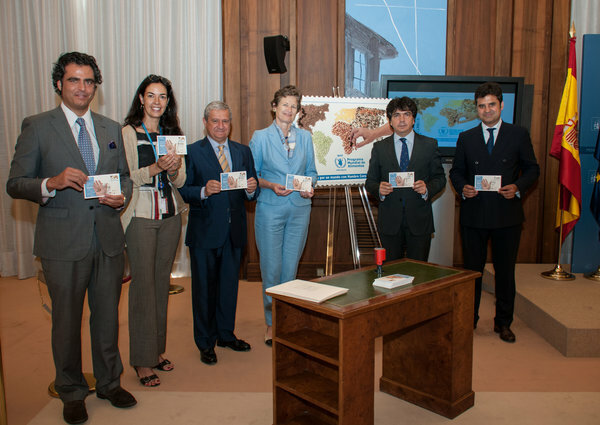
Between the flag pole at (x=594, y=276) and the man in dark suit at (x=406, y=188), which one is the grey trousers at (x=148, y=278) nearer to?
the man in dark suit at (x=406, y=188)

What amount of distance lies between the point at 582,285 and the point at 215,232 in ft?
11.2

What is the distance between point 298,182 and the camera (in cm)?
326

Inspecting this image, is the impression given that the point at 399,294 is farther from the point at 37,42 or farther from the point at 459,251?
the point at 37,42

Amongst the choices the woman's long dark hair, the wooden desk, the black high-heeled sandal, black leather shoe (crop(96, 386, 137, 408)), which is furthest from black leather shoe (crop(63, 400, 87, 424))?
the woman's long dark hair

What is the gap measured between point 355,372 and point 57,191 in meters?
1.65

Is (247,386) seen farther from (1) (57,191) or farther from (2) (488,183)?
(2) (488,183)

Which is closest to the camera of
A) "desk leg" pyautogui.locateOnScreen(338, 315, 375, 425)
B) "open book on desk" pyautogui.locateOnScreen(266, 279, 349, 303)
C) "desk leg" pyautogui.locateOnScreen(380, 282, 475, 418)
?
"desk leg" pyautogui.locateOnScreen(338, 315, 375, 425)

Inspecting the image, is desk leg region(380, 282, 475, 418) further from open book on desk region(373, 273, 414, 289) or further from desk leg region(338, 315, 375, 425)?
desk leg region(338, 315, 375, 425)

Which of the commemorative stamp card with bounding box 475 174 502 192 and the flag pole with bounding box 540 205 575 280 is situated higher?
the commemorative stamp card with bounding box 475 174 502 192

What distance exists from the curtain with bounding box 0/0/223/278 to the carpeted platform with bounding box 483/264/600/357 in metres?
3.63

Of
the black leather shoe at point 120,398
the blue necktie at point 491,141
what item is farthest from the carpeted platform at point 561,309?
the black leather shoe at point 120,398

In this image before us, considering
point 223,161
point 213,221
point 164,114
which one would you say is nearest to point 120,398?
point 213,221

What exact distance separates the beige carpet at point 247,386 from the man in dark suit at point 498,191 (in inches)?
18.0

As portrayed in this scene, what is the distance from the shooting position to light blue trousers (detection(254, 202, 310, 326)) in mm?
3346
